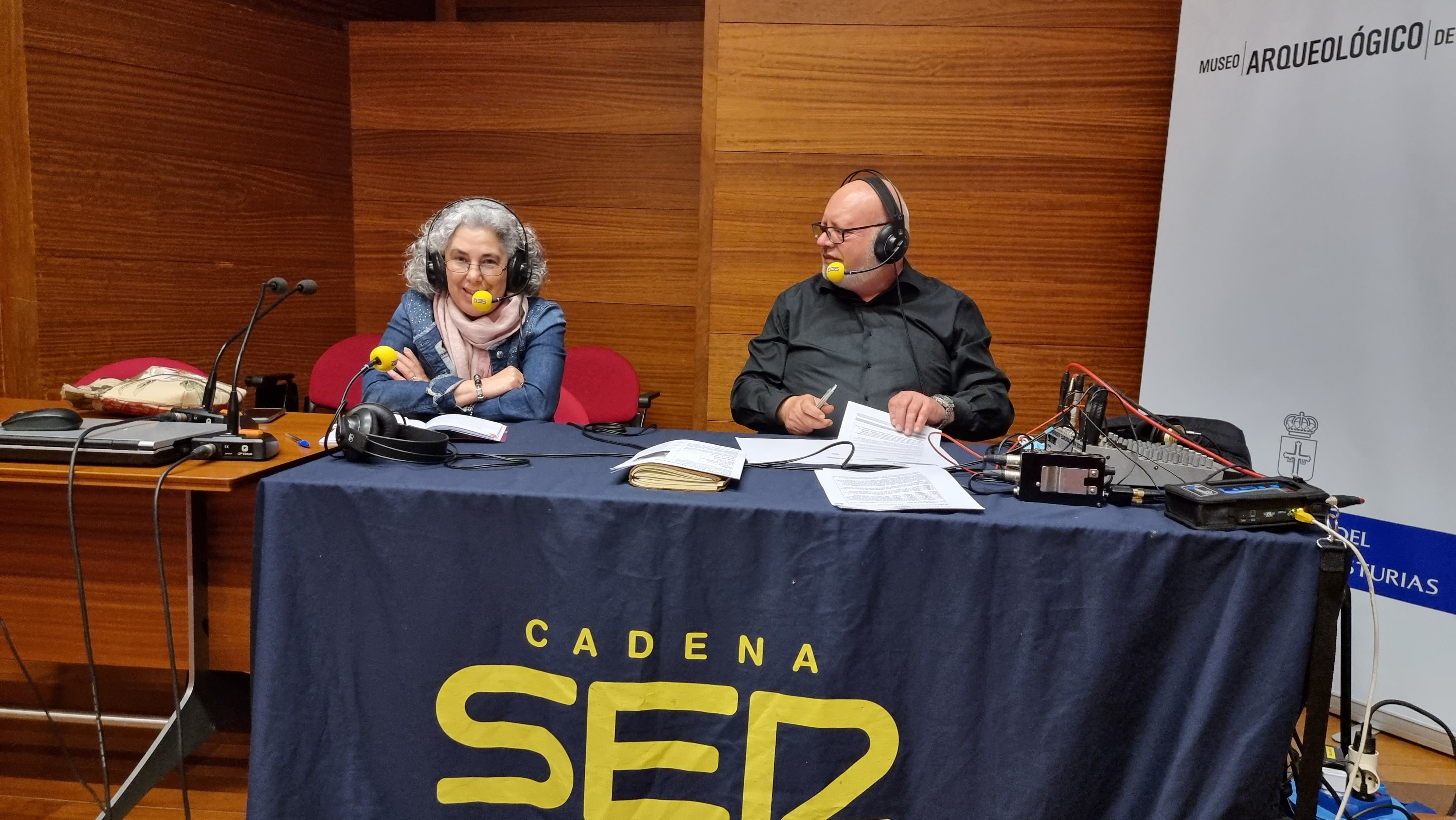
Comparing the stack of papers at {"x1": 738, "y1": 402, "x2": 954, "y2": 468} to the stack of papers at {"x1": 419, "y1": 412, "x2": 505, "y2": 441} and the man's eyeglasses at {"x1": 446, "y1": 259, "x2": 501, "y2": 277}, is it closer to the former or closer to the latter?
the stack of papers at {"x1": 419, "y1": 412, "x2": 505, "y2": 441}

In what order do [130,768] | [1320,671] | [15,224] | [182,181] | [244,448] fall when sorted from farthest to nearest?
[182,181], [15,224], [130,768], [244,448], [1320,671]

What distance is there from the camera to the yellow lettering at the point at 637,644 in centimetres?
132

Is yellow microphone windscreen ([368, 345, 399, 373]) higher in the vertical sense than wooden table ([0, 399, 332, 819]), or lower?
higher

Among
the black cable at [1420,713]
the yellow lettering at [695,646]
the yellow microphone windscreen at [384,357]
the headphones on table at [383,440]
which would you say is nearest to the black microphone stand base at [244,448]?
the headphones on table at [383,440]

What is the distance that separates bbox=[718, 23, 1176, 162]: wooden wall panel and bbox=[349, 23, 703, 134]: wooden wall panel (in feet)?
1.97

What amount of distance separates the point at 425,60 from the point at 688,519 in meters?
2.98

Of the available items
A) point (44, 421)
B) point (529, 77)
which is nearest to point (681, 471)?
point (44, 421)

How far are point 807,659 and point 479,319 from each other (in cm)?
130

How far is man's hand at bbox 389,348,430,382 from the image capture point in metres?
2.06

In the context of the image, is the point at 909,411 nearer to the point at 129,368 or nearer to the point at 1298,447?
the point at 1298,447

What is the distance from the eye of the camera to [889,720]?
4.30 feet

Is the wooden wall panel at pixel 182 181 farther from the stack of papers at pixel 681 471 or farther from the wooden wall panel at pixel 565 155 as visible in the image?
the stack of papers at pixel 681 471

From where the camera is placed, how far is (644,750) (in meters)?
1.33

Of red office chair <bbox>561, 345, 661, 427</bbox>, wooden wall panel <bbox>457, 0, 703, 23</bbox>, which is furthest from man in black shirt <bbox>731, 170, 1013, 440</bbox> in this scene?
wooden wall panel <bbox>457, 0, 703, 23</bbox>
